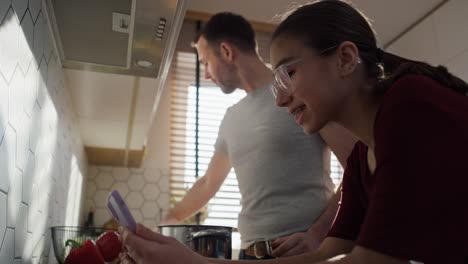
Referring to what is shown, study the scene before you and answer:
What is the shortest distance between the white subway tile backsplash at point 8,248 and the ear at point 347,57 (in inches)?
24.0

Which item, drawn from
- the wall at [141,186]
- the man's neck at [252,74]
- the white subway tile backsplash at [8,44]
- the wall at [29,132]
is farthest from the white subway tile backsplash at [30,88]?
the wall at [141,186]

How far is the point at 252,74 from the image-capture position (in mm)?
1338

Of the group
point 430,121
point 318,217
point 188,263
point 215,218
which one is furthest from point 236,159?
point 215,218

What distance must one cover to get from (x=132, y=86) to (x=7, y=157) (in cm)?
67

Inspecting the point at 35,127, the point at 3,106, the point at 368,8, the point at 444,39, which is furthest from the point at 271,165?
the point at 368,8

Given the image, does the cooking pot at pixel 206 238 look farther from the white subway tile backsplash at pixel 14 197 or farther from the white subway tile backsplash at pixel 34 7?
the white subway tile backsplash at pixel 34 7

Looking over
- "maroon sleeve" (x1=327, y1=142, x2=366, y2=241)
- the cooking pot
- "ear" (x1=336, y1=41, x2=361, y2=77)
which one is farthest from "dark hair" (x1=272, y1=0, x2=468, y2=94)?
the cooking pot

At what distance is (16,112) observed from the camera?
697 millimetres

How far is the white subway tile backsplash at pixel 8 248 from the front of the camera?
2.25ft

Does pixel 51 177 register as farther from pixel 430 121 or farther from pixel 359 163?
pixel 430 121

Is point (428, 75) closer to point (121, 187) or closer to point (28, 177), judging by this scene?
point (28, 177)

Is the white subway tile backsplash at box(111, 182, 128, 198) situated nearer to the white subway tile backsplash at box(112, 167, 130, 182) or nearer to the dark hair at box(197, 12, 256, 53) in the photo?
the white subway tile backsplash at box(112, 167, 130, 182)

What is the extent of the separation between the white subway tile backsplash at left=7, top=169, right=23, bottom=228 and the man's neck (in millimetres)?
737

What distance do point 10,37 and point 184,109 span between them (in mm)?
1814
